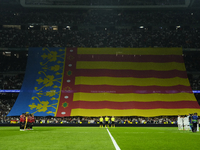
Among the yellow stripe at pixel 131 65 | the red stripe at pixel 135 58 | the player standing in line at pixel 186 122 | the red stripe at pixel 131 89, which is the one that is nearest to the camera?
the player standing in line at pixel 186 122

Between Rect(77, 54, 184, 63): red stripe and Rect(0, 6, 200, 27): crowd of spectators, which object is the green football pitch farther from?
Rect(0, 6, 200, 27): crowd of spectators

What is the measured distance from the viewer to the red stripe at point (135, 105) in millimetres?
45594

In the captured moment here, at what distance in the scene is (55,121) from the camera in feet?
150

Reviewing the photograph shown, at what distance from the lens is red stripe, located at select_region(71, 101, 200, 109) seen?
4559 centimetres

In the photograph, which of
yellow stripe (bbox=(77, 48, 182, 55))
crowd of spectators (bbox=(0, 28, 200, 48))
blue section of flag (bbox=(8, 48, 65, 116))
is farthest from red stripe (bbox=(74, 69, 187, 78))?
crowd of spectators (bbox=(0, 28, 200, 48))

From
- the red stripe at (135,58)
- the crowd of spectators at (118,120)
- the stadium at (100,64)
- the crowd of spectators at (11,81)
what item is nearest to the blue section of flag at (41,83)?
the stadium at (100,64)

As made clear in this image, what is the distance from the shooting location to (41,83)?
49500 millimetres

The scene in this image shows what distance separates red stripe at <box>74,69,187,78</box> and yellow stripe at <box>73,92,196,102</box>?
160 inches

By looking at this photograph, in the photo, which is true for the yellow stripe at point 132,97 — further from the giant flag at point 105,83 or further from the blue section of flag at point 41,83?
the blue section of flag at point 41,83

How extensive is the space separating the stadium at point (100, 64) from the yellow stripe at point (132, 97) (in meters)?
0.17

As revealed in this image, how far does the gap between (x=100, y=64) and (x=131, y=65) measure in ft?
18.7

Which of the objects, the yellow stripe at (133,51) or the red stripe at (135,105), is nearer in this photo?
the red stripe at (135,105)

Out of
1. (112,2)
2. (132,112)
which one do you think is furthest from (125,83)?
(112,2)

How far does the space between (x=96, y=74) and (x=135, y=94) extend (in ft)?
26.3
